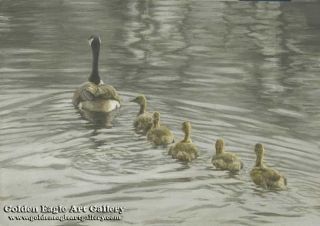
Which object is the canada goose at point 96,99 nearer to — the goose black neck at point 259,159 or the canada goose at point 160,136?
the canada goose at point 160,136

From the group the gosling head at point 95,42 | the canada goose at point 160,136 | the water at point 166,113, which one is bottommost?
the water at point 166,113

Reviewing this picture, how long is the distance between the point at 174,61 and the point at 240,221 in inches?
407

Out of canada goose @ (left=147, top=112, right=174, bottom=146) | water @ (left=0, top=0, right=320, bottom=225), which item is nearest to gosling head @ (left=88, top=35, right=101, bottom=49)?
water @ (left=0, top=0, right=320, bottom=225)

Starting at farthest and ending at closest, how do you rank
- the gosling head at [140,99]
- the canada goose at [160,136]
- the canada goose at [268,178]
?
the gosling head at [140,99] → the canada goose at [160,136] → the canada goose at [268,178]

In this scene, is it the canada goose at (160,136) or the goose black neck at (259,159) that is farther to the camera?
the canada goose at (160,136)

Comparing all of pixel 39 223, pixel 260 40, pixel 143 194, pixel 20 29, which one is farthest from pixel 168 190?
pixel 20 29

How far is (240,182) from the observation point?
9.95 metres

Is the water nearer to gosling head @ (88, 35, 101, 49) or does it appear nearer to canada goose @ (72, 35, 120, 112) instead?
canada goose @ (72, 35, 120, 112)

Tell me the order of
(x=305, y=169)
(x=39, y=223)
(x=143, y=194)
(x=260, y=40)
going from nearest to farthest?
(x=39, y=223)
(x=143, y=194)
(x=305, y=169)
(x=260, y=40)

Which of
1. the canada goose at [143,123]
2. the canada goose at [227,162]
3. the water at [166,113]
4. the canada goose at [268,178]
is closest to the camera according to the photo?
the water at [166,113]

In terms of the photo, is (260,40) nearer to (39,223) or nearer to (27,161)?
(27,161)

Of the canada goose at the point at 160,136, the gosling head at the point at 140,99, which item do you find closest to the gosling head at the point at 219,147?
the canada goose at the point at 160,136

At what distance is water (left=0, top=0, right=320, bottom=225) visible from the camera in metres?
9.37

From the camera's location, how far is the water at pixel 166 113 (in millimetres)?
9367
